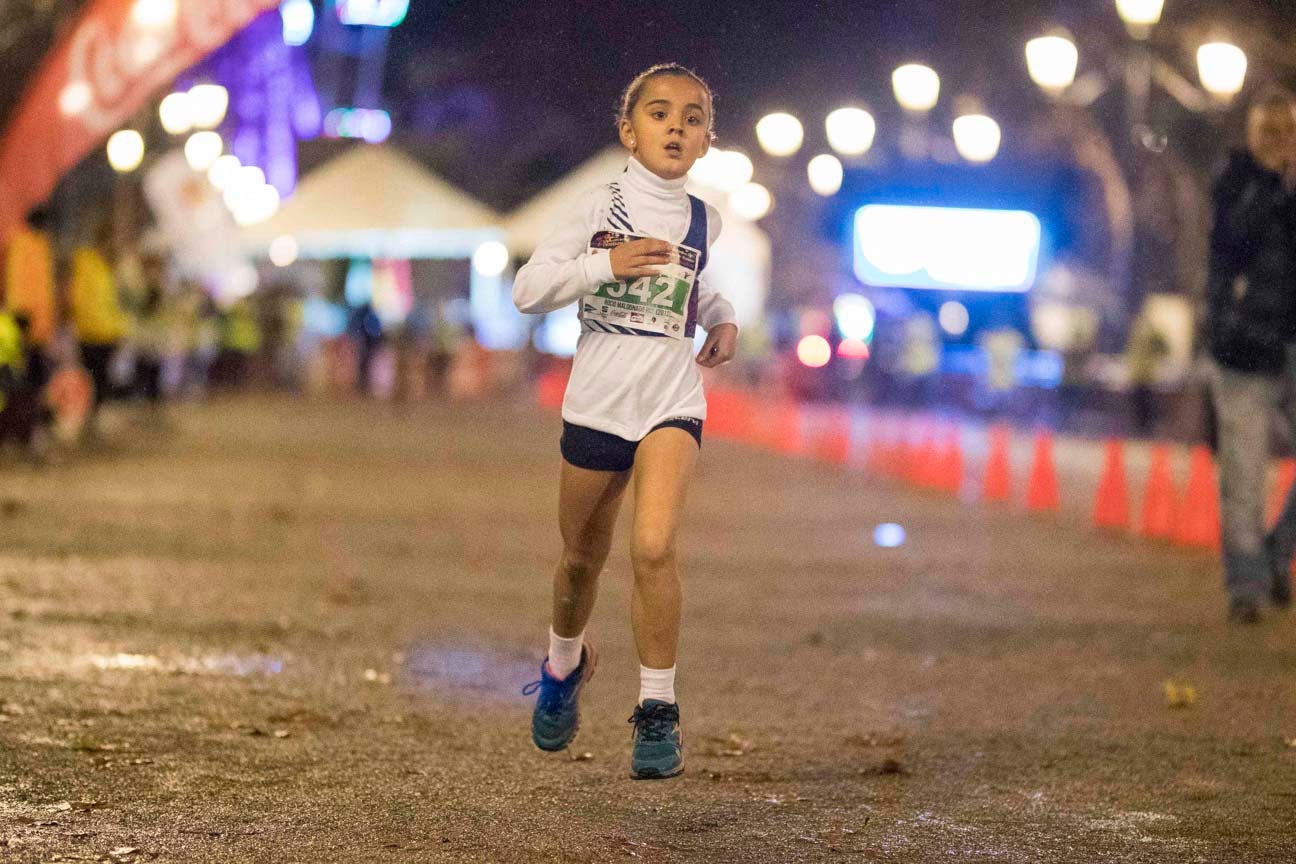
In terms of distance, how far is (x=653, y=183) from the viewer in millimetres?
5379

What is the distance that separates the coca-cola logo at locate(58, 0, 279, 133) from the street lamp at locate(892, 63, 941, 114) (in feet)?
32.3

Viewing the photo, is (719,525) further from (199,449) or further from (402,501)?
(199,449)

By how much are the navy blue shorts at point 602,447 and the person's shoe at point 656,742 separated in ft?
2.15

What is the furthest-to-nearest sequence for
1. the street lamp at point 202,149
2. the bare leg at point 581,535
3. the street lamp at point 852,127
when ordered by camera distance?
1. the street lamp at point 202,149
2. the street lamp at point 852,127
3. the bare leg at point 581,535

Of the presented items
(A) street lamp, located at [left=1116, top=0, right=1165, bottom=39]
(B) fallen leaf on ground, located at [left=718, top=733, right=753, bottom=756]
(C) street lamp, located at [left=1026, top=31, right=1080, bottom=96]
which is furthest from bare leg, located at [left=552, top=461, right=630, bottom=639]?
(C) street lamp, located at [left=1026, top=31, right=1080, bottom=96]

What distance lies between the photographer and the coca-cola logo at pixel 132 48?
1512 cm

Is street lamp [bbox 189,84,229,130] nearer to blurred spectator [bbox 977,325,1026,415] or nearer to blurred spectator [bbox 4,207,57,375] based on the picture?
blurred spectator [bbox 4,207,57,375]

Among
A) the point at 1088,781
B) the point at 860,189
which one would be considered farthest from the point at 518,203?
the point at 1088,781

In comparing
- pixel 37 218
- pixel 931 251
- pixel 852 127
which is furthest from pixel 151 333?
pixel 931 251

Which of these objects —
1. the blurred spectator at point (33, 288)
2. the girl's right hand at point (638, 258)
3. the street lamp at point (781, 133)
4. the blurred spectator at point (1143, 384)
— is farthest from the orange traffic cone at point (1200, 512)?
the blurred spectator at point (1143, 384)

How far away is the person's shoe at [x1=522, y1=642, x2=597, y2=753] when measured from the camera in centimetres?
555

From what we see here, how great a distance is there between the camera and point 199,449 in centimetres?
1948

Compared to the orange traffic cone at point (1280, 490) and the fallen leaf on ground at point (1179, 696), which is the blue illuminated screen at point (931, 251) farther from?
the fallen leaf on ground at point (1179, 696)

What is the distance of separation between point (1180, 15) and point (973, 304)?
19491 millimetres
